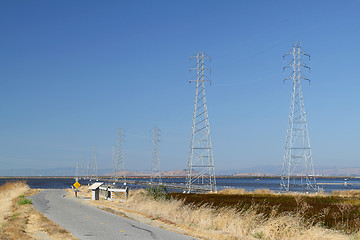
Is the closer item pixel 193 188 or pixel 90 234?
pixel 90 234

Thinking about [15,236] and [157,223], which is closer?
[15,236]

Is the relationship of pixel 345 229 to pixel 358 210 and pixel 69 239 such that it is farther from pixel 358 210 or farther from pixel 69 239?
pixel 69 239

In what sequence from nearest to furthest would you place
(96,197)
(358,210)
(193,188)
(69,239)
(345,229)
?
(69,239)
(345,229)
(358,210)
(96,197)
(193,188)

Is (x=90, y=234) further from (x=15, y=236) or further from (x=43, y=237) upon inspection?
(x=15, y=236)

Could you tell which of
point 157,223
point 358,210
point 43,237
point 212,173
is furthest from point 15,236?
point 212,173

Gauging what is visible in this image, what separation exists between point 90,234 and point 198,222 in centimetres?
727

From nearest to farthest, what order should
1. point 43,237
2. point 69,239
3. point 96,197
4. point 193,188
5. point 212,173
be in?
point 69,239, point 43,237, point 96,197, point 212,173, point 193,188

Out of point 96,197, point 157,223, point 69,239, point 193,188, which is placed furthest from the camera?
point 193,188

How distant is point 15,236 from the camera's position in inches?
594

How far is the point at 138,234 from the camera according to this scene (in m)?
16.0

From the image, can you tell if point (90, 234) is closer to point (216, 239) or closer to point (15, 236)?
point (15, 236)

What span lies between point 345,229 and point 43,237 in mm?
13496

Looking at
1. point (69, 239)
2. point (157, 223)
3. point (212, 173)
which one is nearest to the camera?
point (69, 239)

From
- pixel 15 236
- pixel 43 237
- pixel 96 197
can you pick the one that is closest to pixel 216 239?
pixel 43 237
